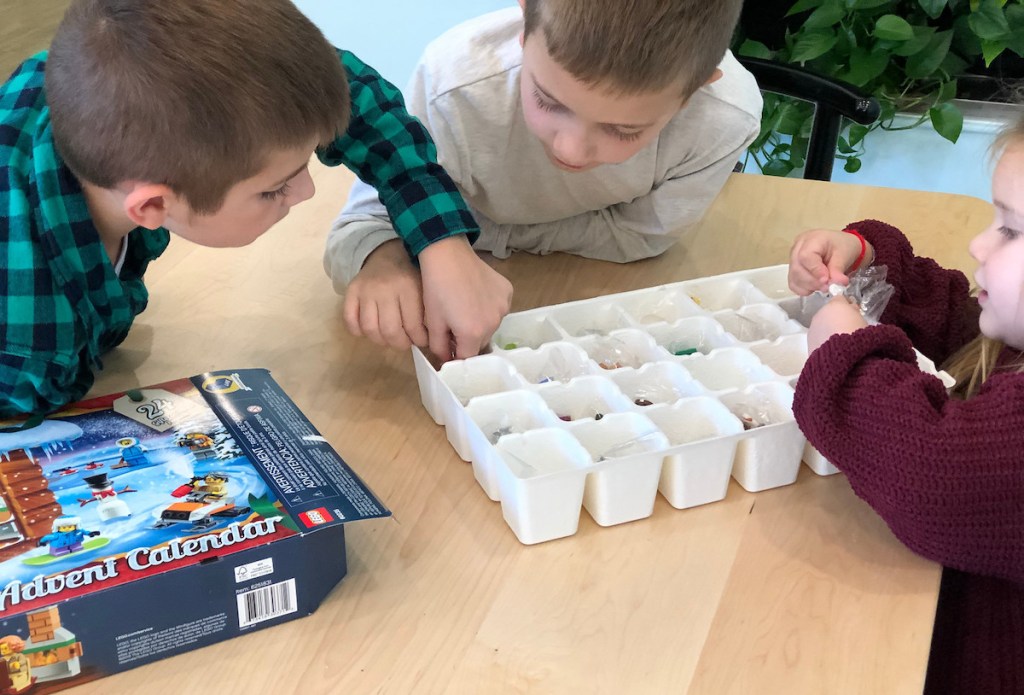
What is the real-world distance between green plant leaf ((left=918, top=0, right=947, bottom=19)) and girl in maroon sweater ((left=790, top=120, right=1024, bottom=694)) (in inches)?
46.1

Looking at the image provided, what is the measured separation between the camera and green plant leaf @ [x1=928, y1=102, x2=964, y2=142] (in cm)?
192

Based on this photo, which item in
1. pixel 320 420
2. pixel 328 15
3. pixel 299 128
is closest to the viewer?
pixel 299 128

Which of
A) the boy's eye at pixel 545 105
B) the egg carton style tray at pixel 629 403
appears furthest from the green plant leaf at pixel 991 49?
the boy's eye at pixel 545 105

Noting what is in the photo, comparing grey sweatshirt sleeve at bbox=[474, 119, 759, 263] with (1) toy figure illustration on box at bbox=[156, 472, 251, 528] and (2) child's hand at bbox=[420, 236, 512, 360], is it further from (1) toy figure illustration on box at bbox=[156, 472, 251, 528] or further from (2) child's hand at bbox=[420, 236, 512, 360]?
(1) toy figure illustration on box at bbox=[156, 472, 251, 528]

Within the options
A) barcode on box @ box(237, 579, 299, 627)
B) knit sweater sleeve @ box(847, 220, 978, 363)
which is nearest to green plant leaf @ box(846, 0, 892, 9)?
knit sweater sleeve @ box(847, 220, 978, 363)

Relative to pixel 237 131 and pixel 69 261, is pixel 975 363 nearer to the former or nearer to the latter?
pixel 237 131

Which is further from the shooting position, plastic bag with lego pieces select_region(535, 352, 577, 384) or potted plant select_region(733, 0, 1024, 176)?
potted plant select_region(733, 0, 1024, 176)

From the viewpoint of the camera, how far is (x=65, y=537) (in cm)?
57

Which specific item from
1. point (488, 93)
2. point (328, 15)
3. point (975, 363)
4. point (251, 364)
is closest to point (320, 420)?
point (251, 364)

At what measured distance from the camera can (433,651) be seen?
1.90ft

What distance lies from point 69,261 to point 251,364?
0.61 ft

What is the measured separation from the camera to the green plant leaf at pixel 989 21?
1809 mm

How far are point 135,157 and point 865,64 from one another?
1632 millimetres

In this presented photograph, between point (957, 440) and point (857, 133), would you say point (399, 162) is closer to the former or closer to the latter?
point (957, 440)
